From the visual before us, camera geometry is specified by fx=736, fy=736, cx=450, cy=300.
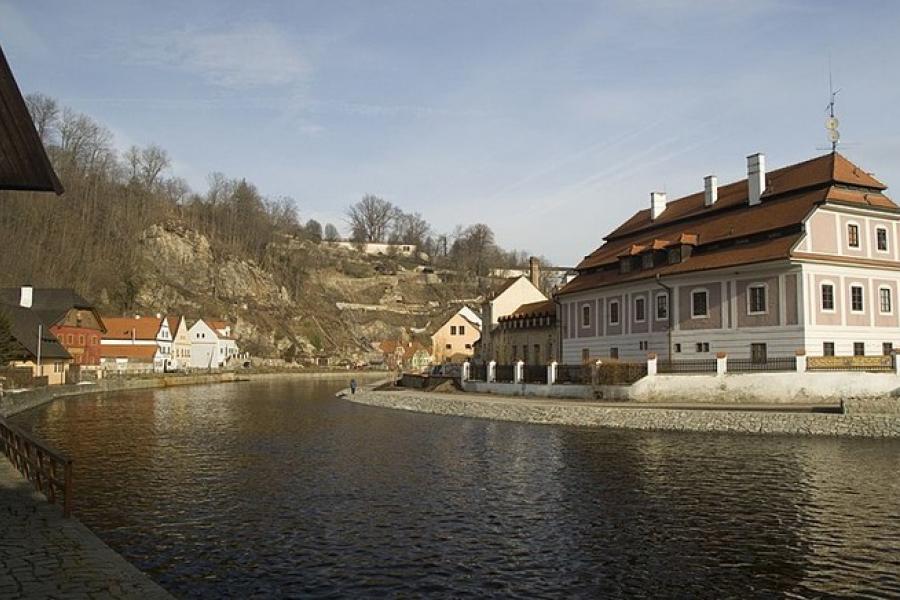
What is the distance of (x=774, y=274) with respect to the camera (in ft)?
124

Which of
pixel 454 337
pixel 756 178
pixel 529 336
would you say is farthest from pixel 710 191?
pixel 454 337

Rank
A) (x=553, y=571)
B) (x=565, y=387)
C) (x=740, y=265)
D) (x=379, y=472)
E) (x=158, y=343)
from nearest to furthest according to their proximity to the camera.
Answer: (x=553, y=571) < (x=379, y=472) < (x=740, y=265) < (x=565, y=387) < (x=158, y=343)

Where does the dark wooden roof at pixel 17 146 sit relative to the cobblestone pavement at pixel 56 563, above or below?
above

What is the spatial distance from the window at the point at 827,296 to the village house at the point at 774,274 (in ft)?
0.17

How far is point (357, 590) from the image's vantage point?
35.8 feet

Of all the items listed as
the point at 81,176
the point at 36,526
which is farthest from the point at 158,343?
the point at 36,526

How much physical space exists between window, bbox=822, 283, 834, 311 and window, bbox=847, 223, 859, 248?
3.02 m

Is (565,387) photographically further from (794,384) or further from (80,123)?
(80,123)

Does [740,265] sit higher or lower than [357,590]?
higher

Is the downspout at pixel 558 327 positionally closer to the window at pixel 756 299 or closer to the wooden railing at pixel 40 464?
the window at pixel 756 299

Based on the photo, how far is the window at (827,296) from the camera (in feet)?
122

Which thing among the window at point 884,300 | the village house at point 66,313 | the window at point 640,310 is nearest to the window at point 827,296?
the window at point 884,300

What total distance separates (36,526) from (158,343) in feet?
288

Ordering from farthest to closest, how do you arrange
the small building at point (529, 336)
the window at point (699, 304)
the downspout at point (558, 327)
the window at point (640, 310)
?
1. the small building at point (529, 336)
2. the downspout at point (558, 327)
3. the window at point (640, 310)
4. the window at point (699, 304)
